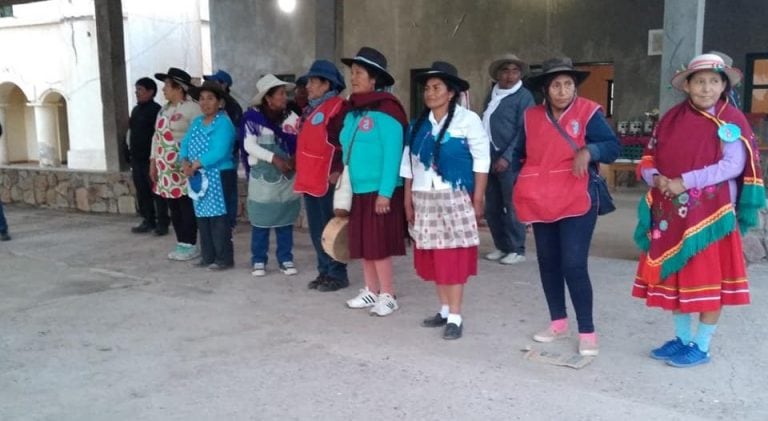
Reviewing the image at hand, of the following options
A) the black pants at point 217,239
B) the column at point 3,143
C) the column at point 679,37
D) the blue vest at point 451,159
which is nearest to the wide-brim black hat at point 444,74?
the blue vest at point 451,159

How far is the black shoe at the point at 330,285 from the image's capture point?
5.30 meters

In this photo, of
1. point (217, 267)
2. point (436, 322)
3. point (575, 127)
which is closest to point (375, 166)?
point (436, 322)

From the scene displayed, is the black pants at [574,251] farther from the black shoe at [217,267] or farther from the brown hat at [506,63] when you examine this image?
the black shoe at [217,267]

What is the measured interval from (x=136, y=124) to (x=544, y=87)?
5132 mm

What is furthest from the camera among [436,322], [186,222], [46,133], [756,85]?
[46,133]

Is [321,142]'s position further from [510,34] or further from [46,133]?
[46,133]

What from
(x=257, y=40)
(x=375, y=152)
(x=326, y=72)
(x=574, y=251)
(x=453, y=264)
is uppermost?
(x=257, y=40)

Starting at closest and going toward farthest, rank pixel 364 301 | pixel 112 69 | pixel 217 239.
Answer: pixel 364 301
pixel 217 239
pixel 112 69

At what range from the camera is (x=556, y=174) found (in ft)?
12.2

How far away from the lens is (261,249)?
5828 millimetres

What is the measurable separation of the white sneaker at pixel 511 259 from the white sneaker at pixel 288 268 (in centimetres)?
174

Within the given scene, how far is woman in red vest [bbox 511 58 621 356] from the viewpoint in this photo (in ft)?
12.1

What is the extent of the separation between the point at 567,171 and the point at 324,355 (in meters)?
1.64

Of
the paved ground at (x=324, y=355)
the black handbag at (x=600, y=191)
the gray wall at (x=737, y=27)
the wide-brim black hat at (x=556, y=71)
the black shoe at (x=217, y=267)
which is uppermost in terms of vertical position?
the gray wall at (x=737, y=27)
